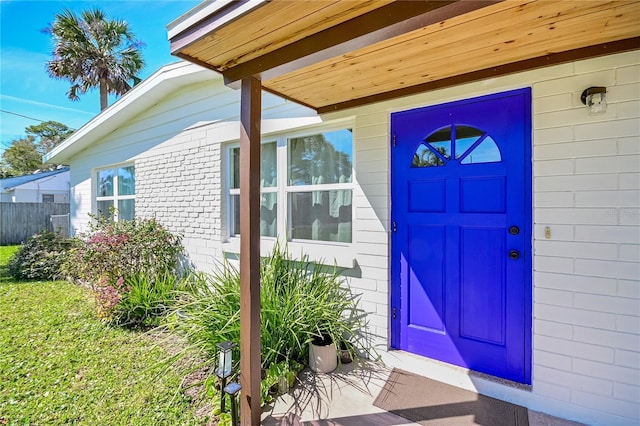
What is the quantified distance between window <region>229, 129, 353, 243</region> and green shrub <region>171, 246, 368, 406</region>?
1.72 feet

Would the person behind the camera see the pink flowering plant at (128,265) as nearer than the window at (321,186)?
No

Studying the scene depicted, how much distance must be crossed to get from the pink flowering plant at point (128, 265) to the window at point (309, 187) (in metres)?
1.72

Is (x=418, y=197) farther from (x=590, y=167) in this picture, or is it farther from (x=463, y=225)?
(x=590, y=167)

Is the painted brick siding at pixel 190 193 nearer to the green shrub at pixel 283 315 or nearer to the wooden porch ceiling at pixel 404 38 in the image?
the green shrub at pixel 283 315

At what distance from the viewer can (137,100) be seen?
18.4ft

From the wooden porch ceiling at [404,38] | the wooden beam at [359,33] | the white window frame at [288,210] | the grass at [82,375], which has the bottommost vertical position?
the grass at [82,375]

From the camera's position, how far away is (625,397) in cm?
201

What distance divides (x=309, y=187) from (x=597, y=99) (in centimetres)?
263

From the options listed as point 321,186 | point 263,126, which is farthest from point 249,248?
point 263,126

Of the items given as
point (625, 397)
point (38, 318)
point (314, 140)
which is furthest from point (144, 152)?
point (625, 397)

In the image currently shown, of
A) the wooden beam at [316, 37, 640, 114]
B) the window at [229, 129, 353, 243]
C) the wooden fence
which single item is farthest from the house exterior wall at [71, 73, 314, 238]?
the wooden fence

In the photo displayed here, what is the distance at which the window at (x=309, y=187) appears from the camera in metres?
3.41

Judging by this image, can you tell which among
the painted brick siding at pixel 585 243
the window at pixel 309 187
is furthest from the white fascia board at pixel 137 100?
the painted brick siding at pixel 585 243

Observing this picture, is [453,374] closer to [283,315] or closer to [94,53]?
[283,315]
